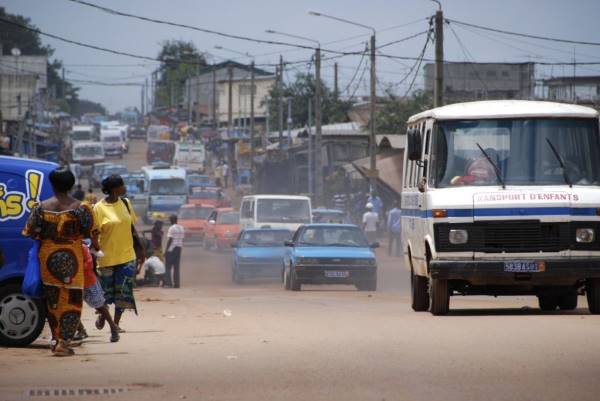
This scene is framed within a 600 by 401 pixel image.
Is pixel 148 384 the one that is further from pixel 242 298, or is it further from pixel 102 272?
pixel 242 298

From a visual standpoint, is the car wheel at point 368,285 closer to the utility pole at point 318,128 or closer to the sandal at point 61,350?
the sandal at point 61,350

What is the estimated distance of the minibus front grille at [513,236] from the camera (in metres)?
15.4

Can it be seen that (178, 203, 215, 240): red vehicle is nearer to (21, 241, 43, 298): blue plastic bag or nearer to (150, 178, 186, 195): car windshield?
(150, 178, 186, 195): car windshield

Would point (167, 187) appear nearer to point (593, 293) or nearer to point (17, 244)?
point (593, 293)

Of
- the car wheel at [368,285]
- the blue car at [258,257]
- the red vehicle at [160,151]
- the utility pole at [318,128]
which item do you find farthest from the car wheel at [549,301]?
the red vehicle at [160,151]

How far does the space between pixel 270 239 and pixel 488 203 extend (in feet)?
58.0

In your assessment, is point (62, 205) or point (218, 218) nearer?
point (62, 205)

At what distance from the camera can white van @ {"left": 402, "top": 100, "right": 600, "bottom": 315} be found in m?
15.3

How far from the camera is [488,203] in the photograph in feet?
50.3

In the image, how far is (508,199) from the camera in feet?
50.2

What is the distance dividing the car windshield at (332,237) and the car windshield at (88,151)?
7591cm

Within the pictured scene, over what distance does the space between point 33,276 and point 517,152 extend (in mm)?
6692

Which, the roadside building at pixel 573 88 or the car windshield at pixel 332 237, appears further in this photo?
the roadside building at pixel 573 88

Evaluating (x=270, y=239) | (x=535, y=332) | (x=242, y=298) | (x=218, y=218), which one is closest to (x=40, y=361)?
(x=535, y=332)
